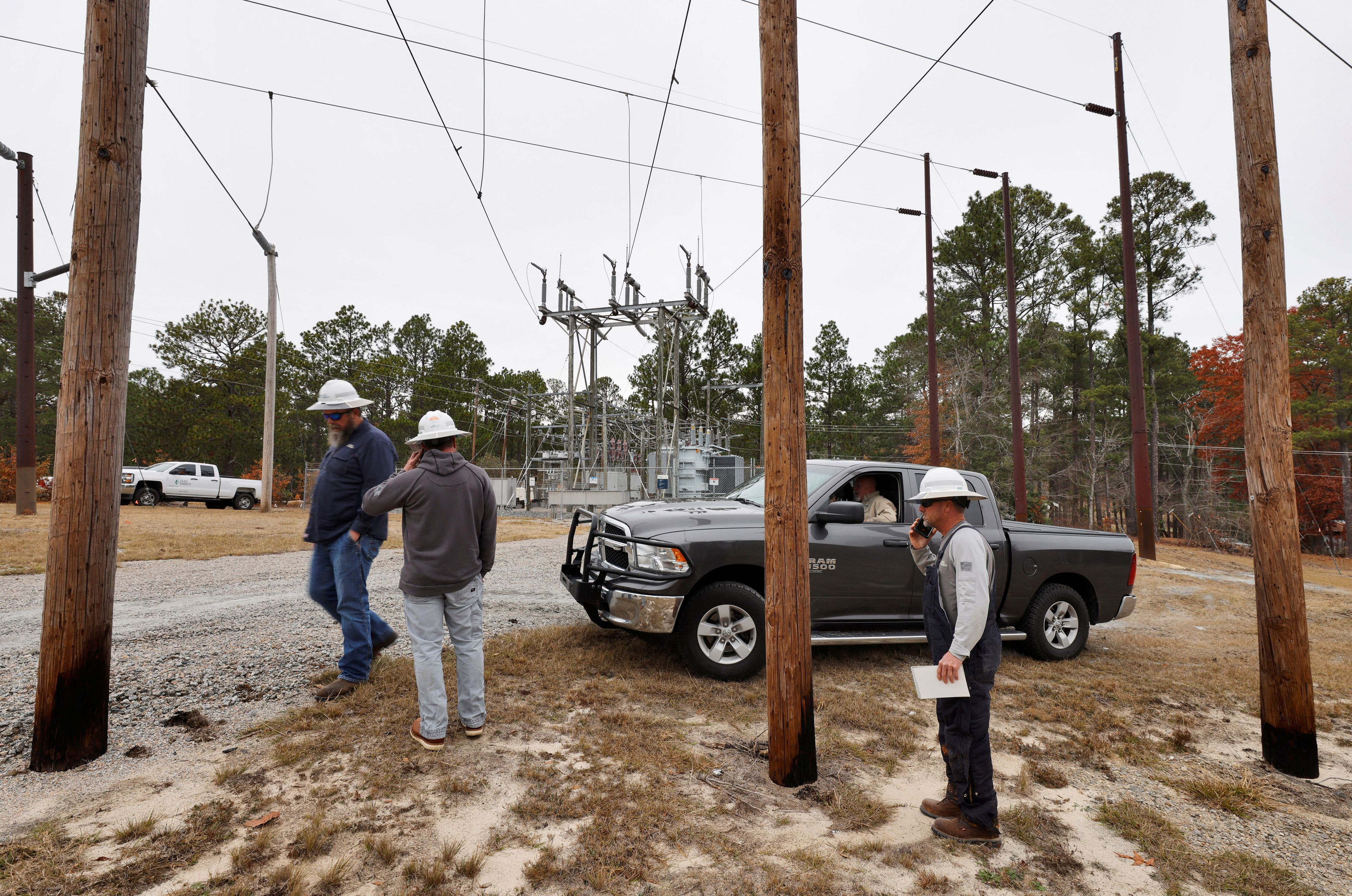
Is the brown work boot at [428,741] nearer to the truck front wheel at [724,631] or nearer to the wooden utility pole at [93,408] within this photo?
the wooden utility pole at [93,408]

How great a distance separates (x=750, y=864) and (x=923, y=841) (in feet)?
2.74

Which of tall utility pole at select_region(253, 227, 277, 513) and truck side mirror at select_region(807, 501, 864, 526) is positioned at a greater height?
tall utility pole at select_region(253, 227, 277, 513)

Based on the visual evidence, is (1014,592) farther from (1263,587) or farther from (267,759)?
(267,759)

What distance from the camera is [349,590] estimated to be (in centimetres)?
441

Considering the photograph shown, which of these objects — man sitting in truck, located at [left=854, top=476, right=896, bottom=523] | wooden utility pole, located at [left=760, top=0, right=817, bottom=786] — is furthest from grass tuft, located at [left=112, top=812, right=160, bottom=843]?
man sitting in truck, located at [left=854, top=476, right=896, bottom=523]

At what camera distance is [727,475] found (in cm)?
3106

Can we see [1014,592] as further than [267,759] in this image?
Yes

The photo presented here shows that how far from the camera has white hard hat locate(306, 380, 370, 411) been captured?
4.47 metres

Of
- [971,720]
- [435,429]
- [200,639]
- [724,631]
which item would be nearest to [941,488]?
[971,720]

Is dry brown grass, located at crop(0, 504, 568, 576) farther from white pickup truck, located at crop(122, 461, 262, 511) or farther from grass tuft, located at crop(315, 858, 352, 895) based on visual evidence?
grass tuft, located at crop(315, 858, 352, 895)

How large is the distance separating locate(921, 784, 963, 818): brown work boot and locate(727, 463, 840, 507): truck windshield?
8.54 ft

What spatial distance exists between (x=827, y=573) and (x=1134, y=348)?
14167 mm

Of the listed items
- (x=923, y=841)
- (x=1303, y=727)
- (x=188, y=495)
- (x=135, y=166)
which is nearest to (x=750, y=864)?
(x=923, y=841)

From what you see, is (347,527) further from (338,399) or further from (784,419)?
(784,419)
